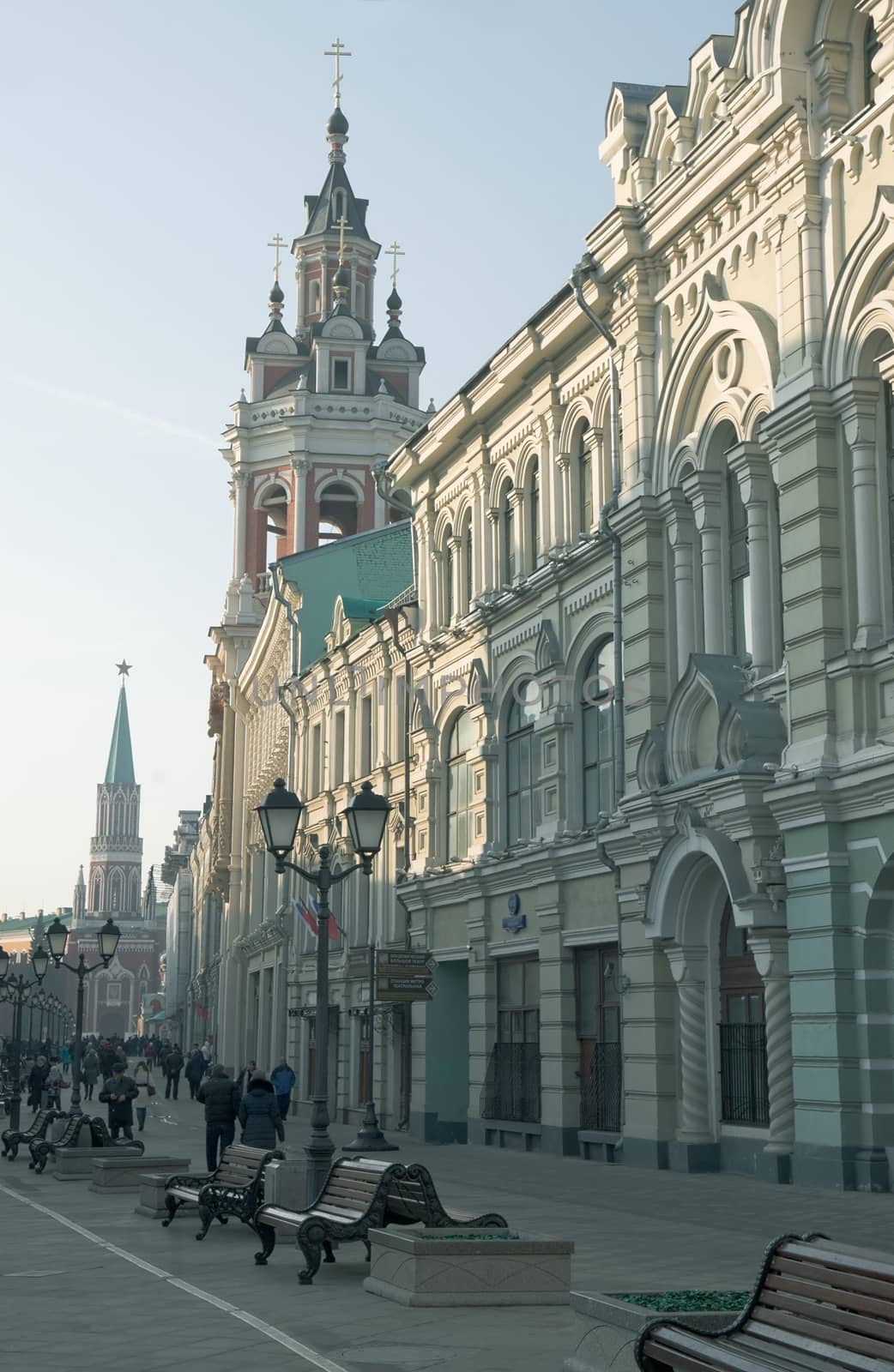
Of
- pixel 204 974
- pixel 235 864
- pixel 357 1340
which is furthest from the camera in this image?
pixel 204 974

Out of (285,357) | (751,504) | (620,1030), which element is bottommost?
(620,1030)

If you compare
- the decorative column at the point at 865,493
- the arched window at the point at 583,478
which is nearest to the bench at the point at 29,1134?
the arched window at the point at 583,478

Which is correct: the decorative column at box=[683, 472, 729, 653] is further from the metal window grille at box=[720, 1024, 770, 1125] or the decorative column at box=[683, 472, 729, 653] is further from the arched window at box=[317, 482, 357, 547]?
the arched window at box=[317, 482, 357, 547]

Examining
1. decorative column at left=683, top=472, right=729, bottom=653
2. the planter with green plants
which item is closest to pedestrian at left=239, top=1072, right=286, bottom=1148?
decorative column at left=683, top=472, right=729, bottom=653

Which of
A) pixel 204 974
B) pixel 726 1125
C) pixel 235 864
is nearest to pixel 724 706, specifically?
pixel 726 1125

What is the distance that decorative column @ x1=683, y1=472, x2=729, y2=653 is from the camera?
22078 mm

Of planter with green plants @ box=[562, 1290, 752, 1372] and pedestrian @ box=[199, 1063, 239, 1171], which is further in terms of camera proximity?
pedestrian @ box=[199, 1063, 239, 1171]

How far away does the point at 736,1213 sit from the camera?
16.6 m

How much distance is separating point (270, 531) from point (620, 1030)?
41.9m

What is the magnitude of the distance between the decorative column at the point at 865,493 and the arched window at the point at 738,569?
2768mm

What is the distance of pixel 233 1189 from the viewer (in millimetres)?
14695

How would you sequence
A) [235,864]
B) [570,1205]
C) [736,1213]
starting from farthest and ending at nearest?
[235,864] → [570,1205] → [736,1213]

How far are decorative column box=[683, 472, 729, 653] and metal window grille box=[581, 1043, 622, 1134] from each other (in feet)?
20.4

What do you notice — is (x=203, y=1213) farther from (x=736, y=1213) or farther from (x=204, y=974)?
(x=204, y=974)
